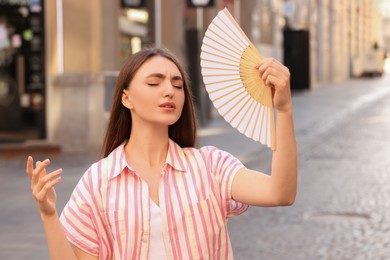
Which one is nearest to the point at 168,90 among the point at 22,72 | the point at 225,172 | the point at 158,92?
the point at 158,92

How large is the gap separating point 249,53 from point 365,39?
226 feet

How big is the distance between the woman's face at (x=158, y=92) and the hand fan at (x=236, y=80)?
159 mm

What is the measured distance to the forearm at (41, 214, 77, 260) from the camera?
244 cm


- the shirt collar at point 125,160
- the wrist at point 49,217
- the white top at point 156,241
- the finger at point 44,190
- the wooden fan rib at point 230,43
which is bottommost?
the white top at point 156,241

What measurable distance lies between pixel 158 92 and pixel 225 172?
0.29 m

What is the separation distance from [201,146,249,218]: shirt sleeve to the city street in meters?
4.00

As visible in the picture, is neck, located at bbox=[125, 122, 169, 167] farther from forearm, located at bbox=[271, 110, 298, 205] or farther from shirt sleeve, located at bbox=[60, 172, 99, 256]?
forearm, located at bbox=[271, 110, 298, 205]

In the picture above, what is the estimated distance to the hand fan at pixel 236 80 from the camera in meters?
2.31

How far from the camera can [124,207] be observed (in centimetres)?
246

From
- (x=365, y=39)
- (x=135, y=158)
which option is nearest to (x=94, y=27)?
(x=135, y=158)

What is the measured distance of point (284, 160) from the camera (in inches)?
94.6

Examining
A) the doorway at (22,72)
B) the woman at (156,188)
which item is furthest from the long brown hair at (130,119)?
the doorway at (22,72)

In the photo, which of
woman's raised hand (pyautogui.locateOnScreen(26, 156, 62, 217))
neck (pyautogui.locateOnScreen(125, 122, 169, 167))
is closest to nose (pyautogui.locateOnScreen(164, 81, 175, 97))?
neck (pyautogui.locateOnScreen(125, 122, 169, 167))

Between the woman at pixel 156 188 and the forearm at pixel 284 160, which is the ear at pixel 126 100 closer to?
the woman at pixel 156 188
